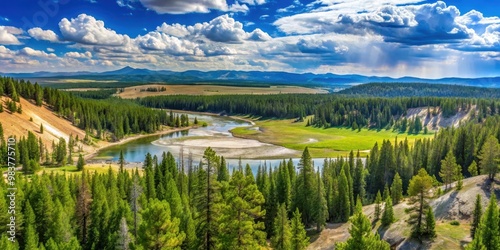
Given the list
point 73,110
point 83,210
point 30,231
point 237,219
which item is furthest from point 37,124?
point 237,219

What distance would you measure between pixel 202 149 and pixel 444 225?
11089 cm

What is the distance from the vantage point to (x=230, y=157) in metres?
143

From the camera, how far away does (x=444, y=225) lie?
187 ft

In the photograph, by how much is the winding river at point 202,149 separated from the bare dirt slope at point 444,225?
60.4 m

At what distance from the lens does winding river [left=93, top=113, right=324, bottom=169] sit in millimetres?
139500

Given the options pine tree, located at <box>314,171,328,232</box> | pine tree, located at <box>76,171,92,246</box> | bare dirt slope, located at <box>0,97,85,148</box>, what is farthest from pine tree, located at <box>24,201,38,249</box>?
bare dirt slope, located at <box>0,97,85,148</box>

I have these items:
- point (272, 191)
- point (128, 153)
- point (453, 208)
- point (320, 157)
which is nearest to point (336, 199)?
point (272, 191)

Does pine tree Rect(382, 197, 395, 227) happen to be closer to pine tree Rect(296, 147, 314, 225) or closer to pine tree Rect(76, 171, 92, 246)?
pine tree Rect(296, 147, 314, 225)

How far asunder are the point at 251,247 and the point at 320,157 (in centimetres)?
11563

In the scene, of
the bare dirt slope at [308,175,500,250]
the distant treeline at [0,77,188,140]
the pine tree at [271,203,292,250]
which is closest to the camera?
the pine tree at [271,203,292,250]

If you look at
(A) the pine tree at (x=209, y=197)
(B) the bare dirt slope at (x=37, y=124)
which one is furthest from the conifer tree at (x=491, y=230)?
(B) the bare dirt slope at (x=37, y=124)

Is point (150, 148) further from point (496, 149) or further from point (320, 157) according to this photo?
point (496, 149)

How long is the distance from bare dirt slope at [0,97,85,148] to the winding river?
18920mm

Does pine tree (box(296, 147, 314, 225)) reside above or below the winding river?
above
